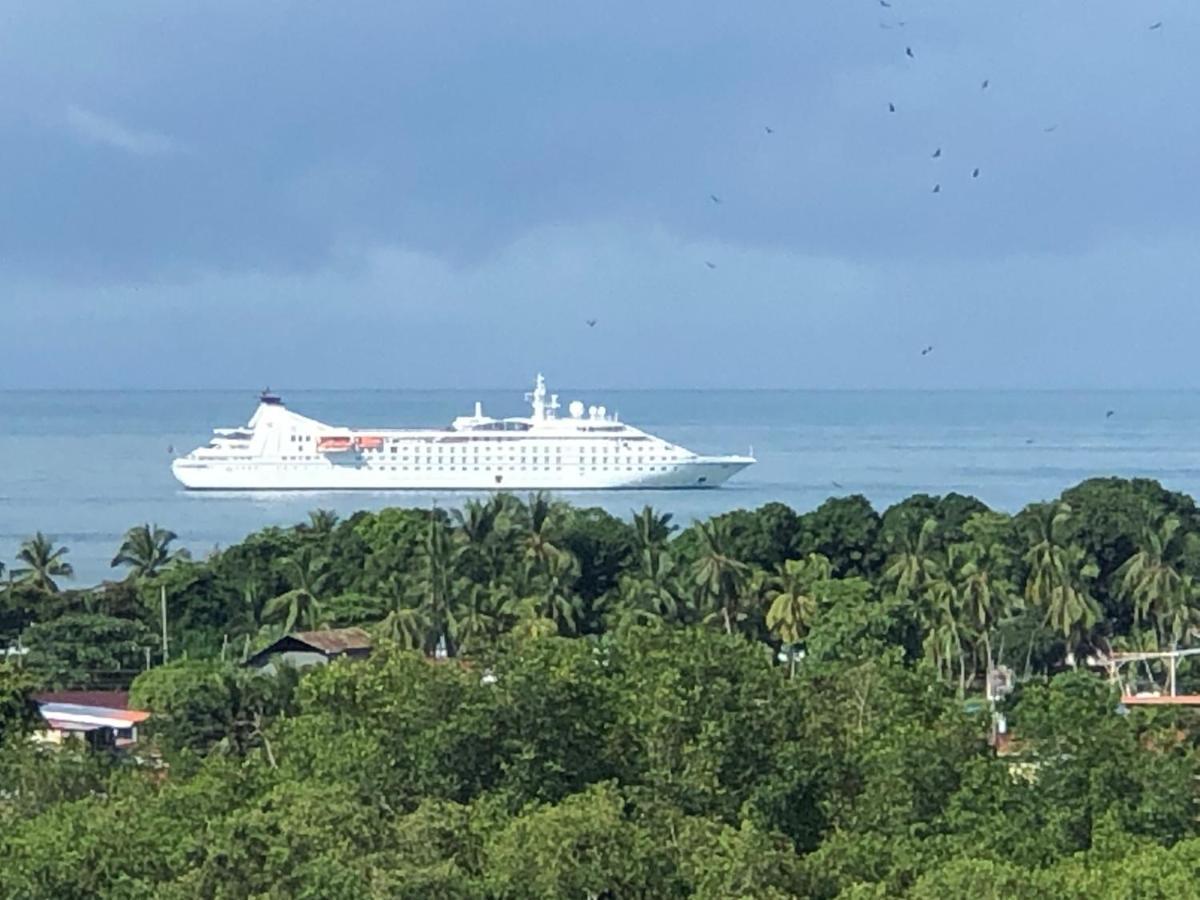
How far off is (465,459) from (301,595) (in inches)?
2293

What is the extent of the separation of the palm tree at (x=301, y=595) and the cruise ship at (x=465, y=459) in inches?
2073

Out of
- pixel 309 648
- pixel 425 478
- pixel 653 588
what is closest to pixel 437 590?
pixel 309 648

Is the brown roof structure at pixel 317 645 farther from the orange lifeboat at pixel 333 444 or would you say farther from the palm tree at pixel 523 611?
the orange lifeboat at pixel 333 444

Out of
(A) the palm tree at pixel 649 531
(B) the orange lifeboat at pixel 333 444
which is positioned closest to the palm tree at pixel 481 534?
(A) the palm tree at pixel 649 531

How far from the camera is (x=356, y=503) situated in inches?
3706

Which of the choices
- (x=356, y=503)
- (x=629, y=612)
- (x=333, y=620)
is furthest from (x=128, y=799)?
(x=356, y=503)

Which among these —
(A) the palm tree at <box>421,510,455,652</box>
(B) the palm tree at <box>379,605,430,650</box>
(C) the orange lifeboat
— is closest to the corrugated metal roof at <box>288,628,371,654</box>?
(B) the palm tree at <box>379,605,430,650</box>

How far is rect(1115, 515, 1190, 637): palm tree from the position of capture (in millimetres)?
35219

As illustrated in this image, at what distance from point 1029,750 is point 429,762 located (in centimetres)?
449

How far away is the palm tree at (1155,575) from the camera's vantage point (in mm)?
35219

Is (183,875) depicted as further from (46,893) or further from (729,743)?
(729,743)

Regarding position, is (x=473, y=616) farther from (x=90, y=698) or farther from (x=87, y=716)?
(x=87, y=716)

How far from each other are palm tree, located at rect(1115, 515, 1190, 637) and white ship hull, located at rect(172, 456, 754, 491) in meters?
55.9

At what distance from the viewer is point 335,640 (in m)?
33.6
